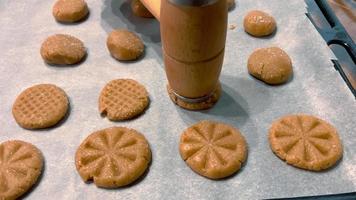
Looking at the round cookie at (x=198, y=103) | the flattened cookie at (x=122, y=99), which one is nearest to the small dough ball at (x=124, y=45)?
the flattened cookie at (x=122, y=99)

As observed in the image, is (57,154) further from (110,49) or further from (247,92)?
(247,92)

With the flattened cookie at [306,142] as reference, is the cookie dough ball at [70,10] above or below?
above

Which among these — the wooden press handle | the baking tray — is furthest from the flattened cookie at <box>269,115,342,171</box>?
the wooden press handle

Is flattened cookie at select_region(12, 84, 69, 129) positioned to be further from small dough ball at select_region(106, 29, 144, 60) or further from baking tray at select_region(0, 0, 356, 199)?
small dough ball at select_region(106, 29, 144, 60)

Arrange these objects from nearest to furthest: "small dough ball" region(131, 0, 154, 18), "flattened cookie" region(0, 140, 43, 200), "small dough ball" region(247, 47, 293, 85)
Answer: "flattened cookie" region(0, 140, 43, 200) → "small dough ball" region(247, 47, 293, 85) → "small dough ball" region(131, 0, 154, 18)

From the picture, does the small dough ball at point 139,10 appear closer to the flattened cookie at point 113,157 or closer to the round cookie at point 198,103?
the round cookie at point 198,103

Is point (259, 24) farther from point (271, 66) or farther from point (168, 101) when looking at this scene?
point (168, 101)

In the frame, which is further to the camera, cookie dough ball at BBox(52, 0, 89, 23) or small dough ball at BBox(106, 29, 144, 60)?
cookie dough ball at BBox(52, 0, 89, 23)
